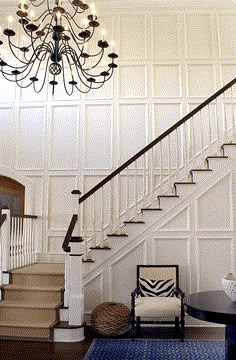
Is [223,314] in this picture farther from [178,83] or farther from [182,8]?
[182,8]

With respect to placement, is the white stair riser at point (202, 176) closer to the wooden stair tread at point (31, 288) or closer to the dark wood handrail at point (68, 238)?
the dark wood handrail at point (68, 238)

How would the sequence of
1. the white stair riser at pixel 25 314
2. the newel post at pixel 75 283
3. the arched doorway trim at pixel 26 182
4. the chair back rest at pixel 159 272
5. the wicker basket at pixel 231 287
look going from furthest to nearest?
1. the arched doorway trim at pixel 26 182
2. the chair back rest at pixel 159 272
3. the white stair riser at pixel 25 314
4. the newel post at pixel 75 283
5. the wicker basket at pixel 231 287

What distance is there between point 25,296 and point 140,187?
276 cm

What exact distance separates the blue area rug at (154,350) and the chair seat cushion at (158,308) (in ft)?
1.04

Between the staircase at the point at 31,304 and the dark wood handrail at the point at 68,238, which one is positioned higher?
the dark wood handrail at the point at 68,238

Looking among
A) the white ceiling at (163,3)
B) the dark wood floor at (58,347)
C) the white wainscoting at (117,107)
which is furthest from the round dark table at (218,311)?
the white ceiling at (163,3)

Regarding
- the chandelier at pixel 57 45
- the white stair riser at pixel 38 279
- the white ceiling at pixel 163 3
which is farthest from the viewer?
the white ceiling at pixel 163 3

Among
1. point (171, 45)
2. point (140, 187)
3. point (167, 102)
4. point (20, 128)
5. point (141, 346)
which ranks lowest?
point (141, 346)

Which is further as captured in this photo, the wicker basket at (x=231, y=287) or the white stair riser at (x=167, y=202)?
the white stair riser at (x=167, y=202)

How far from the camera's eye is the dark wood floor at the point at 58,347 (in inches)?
163

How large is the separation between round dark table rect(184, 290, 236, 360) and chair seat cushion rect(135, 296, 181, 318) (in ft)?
3.66

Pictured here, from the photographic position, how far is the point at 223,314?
9.36 ft

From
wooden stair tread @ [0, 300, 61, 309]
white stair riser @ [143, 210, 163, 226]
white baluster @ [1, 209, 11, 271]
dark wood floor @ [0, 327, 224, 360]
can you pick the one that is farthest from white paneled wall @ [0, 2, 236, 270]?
dark wood floor @ [0, 327, 224, 360]

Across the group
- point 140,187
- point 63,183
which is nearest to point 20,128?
point 63,183
